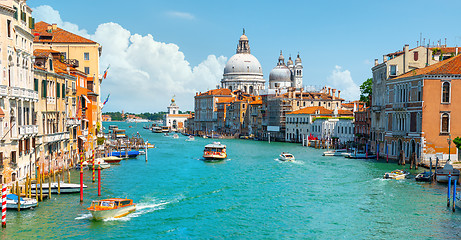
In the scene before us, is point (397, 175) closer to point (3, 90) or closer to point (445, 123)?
point (445, 123)

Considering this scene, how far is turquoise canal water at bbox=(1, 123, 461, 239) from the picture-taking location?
18.1m

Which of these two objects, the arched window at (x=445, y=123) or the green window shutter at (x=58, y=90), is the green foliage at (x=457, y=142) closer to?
the arched window at (x=445, y=123)

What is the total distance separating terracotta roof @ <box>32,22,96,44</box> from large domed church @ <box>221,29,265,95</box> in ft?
274

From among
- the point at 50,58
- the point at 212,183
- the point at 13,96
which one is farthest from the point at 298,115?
the point at 13,96

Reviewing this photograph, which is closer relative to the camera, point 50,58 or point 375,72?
point 50,58

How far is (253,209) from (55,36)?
25560 mm

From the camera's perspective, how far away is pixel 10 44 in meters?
21.4

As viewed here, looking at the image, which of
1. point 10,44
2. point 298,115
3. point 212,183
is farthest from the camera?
point 298,115

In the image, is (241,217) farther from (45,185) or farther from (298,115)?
(298,115)

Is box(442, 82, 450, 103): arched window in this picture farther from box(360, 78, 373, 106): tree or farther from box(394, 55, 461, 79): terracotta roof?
box(360, 78, 373, 106): tree

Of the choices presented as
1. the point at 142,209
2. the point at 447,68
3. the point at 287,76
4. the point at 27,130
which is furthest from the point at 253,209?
the point at 287,76

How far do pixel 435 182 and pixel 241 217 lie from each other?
42.9ft

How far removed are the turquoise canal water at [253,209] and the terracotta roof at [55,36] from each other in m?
12.3

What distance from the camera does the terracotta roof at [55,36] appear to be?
39.9 meters
